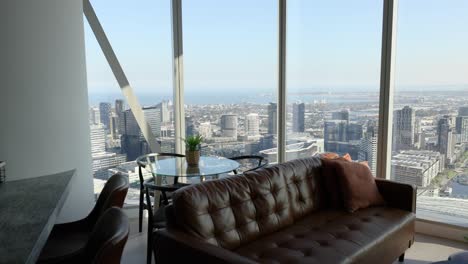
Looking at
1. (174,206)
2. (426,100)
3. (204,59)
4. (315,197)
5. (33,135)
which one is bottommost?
(315,197)

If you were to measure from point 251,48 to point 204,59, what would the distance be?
1.93 ft

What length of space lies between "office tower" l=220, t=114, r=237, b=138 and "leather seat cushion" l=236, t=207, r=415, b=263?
1936 mm

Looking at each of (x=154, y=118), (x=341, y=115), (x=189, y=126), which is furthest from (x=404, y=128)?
(x=154, y=118)

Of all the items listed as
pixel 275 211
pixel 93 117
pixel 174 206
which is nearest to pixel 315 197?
pixel 275 211

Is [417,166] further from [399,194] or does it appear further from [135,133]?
[135,133]

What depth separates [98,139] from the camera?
4262mm

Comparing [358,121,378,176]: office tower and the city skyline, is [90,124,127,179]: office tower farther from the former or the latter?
[358,121,378,176]: office tower

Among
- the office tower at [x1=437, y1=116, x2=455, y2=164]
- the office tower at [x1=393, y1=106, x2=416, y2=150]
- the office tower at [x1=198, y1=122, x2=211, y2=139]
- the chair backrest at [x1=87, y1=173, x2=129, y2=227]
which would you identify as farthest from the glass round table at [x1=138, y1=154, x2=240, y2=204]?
the office tower at [x1=437, y1=116, x2=455, y2=164]

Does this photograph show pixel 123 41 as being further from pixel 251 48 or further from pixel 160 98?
pixel 251 48

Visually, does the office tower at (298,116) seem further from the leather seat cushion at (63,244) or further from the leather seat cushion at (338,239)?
the leather seat cushion at (63,244)

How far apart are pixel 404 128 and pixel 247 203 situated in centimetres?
208

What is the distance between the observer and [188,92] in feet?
15.0

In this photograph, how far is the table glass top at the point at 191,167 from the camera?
10.6ft

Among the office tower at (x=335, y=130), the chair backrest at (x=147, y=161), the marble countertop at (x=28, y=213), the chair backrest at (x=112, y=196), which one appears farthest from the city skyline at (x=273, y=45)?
the chair backrest at (x=112, y=196)
